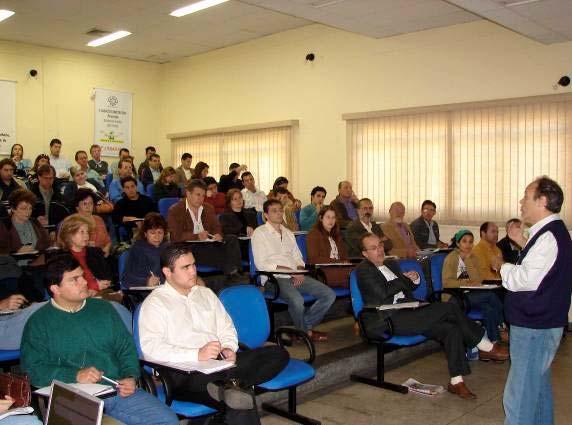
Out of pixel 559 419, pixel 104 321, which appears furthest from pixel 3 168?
pixel 559 419

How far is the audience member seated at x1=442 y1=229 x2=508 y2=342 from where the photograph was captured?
5.26 m

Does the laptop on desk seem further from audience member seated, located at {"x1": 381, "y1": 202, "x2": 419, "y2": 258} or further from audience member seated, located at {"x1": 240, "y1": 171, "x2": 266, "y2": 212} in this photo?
audience member seated, located at {"x1": 240, "y1": 171, "x2": 266, "y2": 212}

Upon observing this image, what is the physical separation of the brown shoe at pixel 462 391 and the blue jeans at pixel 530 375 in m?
1.03

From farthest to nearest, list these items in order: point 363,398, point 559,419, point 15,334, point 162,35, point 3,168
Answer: point 162,35 < point 3,168 < point 363,398 < point 559,419 < point 15,334

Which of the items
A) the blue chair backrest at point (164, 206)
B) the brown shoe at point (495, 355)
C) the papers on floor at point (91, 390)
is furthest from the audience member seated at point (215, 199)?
the papers on floor at point (91, 390)

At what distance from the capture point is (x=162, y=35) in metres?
9.99

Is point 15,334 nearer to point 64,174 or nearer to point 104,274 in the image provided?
point 104,274

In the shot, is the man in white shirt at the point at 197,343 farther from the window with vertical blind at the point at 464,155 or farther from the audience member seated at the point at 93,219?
the window with vertical blind at the point at 464,155

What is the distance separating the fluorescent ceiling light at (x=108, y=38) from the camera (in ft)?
32.3

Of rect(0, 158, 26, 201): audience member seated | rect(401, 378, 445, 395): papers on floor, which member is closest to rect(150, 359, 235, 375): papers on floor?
rect(401, 378, 445, 395): papers on floor

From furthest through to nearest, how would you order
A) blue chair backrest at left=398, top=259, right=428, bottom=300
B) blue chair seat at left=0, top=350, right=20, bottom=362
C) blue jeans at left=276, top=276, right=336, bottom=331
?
1. blue chair backrest at left=398, top=259, right=428, bottom=300
2. blue jeans at left=276, top=276, right=336, bottom=331
3. blue chair seat at left=0, top=350, right=20, bottom=362

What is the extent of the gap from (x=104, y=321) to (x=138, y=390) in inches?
13.9

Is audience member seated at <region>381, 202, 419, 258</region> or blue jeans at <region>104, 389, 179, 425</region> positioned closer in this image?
blue jeans at <region>104, 389, 179, 425</region>

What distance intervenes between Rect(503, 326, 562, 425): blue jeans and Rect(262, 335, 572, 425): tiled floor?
2.26 ft
